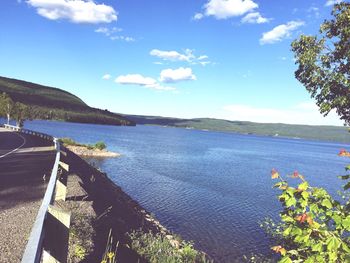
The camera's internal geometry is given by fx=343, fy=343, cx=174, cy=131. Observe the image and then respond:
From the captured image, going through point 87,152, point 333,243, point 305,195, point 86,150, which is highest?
point 305,195

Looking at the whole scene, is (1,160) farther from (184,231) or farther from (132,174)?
(132,174)

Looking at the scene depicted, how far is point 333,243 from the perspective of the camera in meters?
4.11

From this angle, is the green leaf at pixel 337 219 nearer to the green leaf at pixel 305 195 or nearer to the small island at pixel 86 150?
the green leaf at pixel 305 195

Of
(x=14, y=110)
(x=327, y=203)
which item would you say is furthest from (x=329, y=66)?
(x=14, y=110)

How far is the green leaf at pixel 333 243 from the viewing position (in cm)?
407

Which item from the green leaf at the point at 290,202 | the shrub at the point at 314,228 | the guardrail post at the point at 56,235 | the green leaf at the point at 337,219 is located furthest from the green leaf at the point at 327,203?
the guardrail post at the point at 56,235

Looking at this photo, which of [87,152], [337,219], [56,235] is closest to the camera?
[337,219]

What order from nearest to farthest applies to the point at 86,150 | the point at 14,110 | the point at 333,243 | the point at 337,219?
the point at 333,243
the point at 337,219
the point at 86,150
the point at 14,110

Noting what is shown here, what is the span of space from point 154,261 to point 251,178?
4599cm

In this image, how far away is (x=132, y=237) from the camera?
13125 mm

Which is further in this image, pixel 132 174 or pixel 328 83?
pixel 132 174

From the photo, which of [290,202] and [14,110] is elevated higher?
[14,110]

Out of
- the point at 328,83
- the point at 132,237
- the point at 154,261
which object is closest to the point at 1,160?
the point at 132,237

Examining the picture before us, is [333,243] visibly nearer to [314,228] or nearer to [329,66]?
[314,228]
